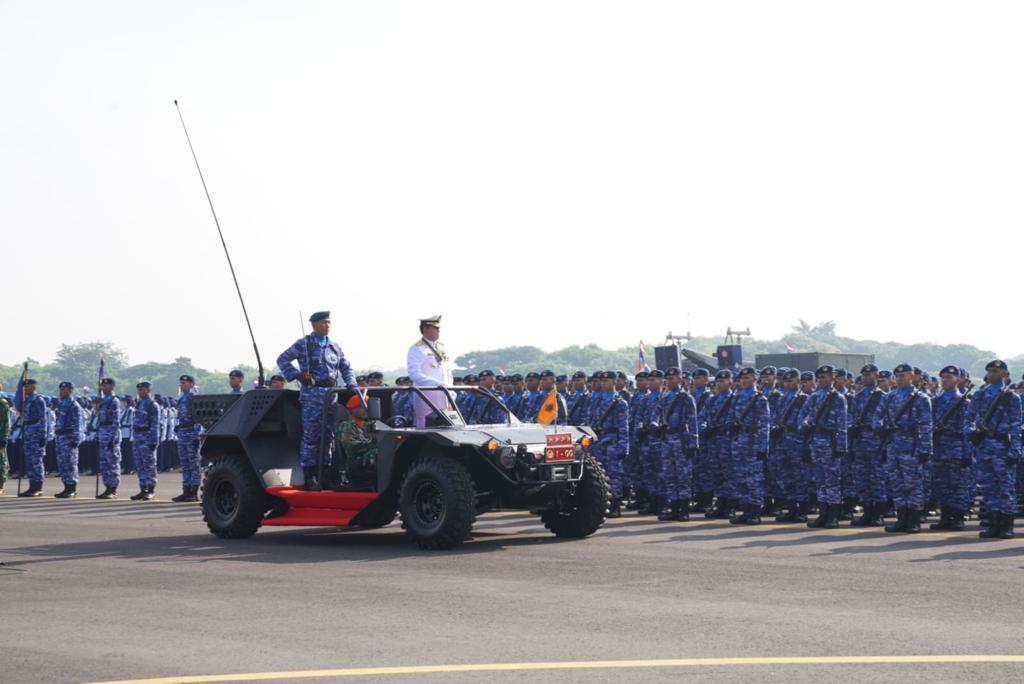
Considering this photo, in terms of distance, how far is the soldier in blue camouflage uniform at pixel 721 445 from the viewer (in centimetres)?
1756

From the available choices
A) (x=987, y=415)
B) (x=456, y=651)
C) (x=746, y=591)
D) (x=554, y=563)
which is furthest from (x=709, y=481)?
(x=456, y=651)

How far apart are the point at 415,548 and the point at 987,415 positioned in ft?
22.5

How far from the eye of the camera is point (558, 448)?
13.5 meters

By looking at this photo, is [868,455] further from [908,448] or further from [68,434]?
[68,434]

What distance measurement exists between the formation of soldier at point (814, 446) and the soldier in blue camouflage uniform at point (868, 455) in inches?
0.8

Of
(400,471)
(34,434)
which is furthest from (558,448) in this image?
(34,434)

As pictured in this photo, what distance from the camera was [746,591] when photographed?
32.9 ft

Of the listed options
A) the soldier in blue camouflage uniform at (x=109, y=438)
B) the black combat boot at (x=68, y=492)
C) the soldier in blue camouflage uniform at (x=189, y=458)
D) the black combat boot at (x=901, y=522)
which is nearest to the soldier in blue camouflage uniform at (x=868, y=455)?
the black combat boot at (x=901, y=522)

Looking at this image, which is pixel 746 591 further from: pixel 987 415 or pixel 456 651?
pixel 987 415

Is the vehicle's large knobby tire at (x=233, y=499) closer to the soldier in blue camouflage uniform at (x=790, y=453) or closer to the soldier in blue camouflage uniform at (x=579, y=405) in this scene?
the soldier in blue camouflage uniform at (x=579, y=405)

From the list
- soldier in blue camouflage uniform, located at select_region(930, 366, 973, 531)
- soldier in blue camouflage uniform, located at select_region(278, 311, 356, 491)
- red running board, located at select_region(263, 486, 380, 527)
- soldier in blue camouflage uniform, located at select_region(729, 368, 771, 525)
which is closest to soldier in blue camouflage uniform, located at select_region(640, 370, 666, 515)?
soldier in blue camouflage uniform, located at select_region(729, 368, 771, 525)

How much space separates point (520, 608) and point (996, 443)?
7.91 meters

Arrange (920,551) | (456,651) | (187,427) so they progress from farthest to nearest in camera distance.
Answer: (187,427)
(920,551)
(456,651)

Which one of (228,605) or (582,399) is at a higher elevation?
(582,399)
